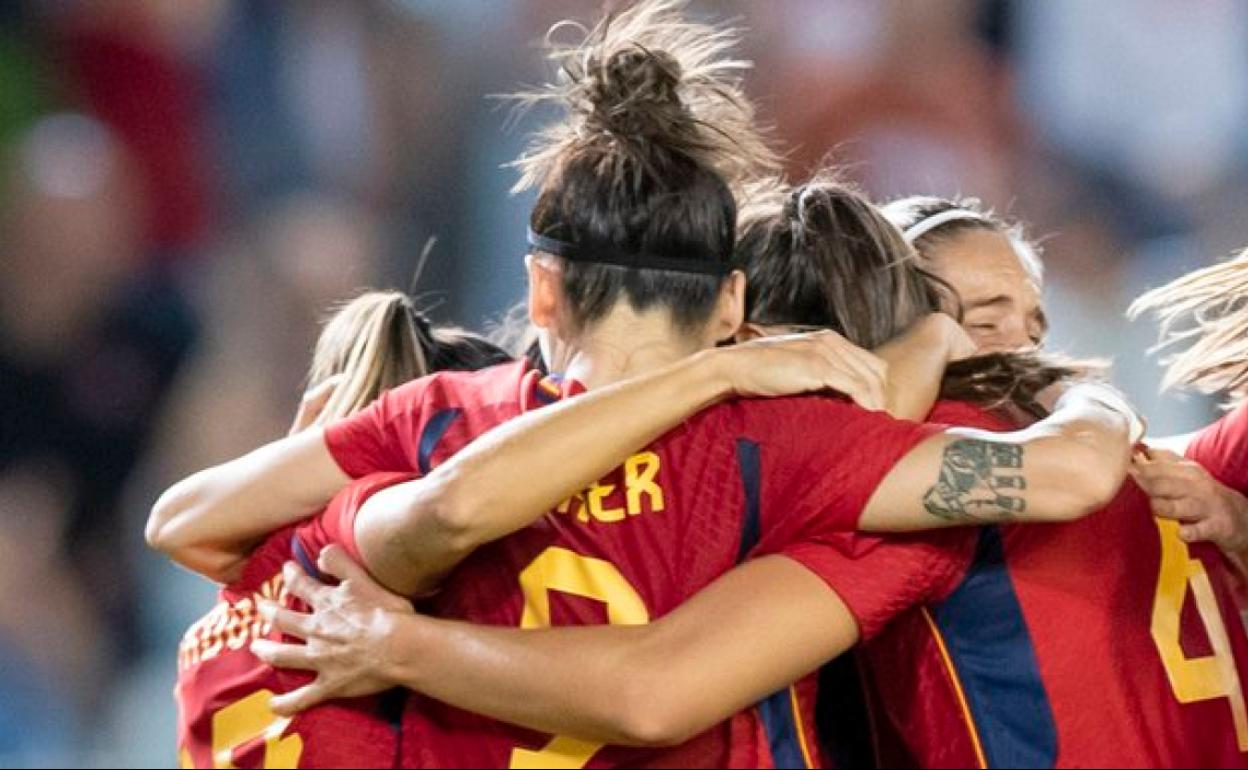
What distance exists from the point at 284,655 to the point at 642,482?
606 millimetres

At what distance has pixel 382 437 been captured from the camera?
2674 mm

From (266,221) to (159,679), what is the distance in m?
1.40

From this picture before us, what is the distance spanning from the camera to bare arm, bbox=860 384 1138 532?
2363 millimetres

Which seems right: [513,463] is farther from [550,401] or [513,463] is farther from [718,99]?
[718,99]

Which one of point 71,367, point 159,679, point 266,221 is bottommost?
point 159,679

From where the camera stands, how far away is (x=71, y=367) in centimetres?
504

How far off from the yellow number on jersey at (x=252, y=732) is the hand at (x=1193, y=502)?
52.0 inches

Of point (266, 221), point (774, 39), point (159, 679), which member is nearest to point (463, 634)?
point (159, 679)

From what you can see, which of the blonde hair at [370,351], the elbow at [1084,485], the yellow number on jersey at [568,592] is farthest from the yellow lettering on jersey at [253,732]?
the elbow at [1084,485]

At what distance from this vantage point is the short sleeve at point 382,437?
2.66m

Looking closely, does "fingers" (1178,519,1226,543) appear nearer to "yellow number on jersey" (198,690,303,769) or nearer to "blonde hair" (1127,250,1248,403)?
"blonde hair" (1127,250,1248,403)

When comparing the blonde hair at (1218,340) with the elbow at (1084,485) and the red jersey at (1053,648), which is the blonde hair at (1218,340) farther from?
the elbow at (1084,485)

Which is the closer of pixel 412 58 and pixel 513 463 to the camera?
pixel 513 463

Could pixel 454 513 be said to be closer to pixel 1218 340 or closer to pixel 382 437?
pixel 382 437
